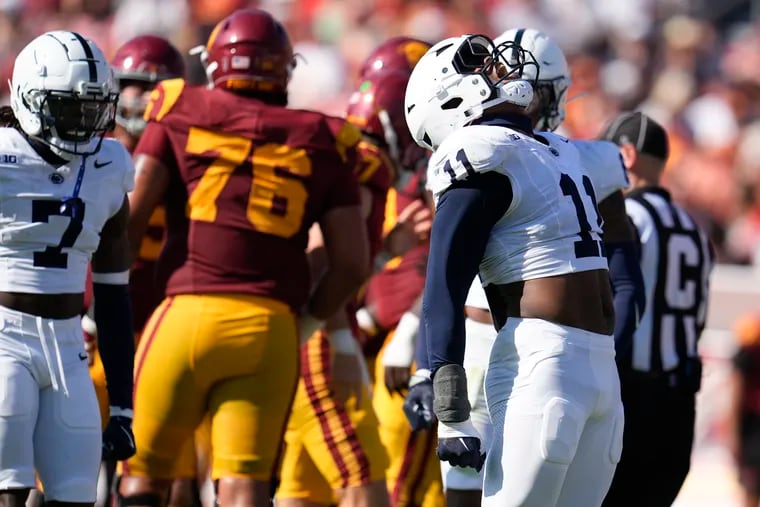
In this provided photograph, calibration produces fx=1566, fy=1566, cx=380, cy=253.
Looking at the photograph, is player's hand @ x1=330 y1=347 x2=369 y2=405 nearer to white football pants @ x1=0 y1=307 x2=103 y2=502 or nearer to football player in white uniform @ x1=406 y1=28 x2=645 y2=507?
football player in white uniform @ x1=406 y1=28 x2=645 y2=507

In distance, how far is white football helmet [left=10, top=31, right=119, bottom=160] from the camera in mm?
4766

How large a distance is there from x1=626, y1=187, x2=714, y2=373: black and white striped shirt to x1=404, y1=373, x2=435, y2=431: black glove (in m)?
1.13

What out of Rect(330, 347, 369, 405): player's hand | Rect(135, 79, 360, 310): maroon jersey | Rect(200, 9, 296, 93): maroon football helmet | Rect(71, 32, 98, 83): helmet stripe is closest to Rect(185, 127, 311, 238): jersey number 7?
Rect(135, 79, 360, 310): maroon jersey

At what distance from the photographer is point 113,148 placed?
16.3ft

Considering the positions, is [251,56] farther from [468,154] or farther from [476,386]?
[468,154]

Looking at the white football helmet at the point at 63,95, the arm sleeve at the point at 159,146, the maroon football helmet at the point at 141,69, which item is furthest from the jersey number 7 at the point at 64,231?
the maroon football helmet at the point at 141,69

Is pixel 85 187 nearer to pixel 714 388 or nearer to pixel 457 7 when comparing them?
pixel 714 388

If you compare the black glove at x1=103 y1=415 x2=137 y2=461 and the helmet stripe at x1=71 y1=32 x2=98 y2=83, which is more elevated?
the helmet stripe at x1=71 y1=32 x2=98 y2=83

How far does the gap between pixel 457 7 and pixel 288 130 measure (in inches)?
382

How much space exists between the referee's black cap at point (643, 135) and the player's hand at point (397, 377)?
1.29 metres

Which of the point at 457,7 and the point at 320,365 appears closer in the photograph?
the point at 320,365

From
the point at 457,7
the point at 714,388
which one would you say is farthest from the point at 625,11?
the point at 714,388

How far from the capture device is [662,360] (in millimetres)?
6129

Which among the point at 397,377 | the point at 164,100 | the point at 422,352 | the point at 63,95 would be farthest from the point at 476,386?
the point at 63,95
